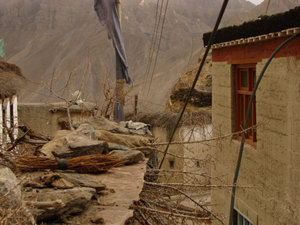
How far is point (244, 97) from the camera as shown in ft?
26.3

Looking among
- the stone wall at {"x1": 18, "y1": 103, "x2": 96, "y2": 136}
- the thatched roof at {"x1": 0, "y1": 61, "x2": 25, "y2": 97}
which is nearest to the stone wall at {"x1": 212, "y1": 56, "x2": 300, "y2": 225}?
the thatched roof at {"x1": 0, "y1": 61, "x2": 25, "y2": 97}

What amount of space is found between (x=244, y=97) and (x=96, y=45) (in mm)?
48231

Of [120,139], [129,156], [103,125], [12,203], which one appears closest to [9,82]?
[103,125]

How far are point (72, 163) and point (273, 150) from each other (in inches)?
151

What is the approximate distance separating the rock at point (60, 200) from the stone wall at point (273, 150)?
2.86 meters

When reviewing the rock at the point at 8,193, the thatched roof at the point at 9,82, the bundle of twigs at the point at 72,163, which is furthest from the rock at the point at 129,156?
the thatched roof at the point at 9,82

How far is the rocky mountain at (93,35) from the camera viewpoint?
50.0 meters

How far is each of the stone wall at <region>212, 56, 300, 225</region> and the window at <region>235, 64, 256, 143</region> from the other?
117 millimetres

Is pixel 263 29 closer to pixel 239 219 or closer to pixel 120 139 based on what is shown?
pixel 120 139

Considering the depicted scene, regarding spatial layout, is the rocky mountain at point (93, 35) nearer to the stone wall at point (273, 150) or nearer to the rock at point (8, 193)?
the stone wall at point (273, 150)

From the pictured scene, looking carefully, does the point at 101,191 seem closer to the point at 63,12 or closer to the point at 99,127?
the point at 99,127

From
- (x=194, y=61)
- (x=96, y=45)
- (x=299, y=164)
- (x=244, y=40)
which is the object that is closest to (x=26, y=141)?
(x=299, y=164)

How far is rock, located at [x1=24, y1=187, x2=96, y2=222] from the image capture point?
116 inches

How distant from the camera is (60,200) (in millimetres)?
2996
